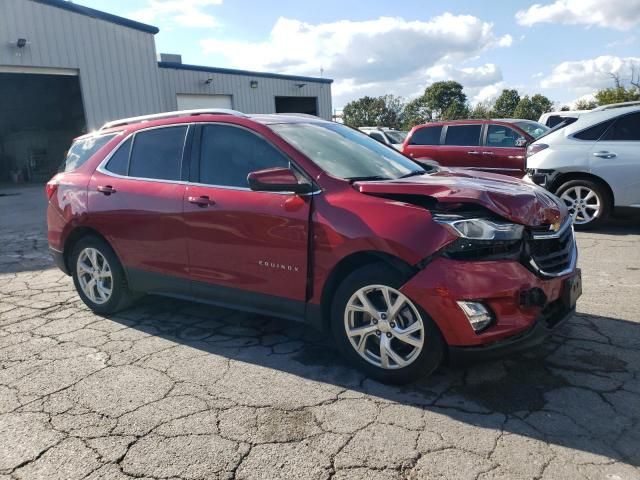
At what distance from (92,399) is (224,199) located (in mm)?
1567

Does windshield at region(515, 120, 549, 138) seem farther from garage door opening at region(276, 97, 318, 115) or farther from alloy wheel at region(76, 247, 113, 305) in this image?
garage door opening at region(276, 97, 318, 115)

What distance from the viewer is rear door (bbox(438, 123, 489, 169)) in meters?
10.2

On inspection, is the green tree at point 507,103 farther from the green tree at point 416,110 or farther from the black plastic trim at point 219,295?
the black plastic trim at point 219,295

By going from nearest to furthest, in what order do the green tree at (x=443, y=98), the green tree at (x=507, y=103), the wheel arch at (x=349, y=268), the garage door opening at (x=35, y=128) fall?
1. the wheel arch at (x=349, y=268)
2. the garage door opening at (x=35, y=128)
3. the green tree at (x=507, y=103)
4. the green tree at (x=443, y=98)

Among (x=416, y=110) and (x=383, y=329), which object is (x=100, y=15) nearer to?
(x=383, y=329)

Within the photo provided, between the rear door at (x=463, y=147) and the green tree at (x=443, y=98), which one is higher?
the green tree at (x=443, y=98)

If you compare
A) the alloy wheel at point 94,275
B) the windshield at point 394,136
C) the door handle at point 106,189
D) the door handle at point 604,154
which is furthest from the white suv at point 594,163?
the windshield at point 394,136

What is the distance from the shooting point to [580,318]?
411 cm

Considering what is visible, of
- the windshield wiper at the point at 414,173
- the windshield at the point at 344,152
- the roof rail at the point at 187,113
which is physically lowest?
the windshield wiper at the point at 414,173

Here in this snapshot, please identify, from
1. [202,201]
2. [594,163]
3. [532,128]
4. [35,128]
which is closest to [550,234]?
[202,201]

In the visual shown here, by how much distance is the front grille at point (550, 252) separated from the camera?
10.1 feet

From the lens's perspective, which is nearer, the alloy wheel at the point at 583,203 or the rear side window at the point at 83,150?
the rear side window at the point at 83,150

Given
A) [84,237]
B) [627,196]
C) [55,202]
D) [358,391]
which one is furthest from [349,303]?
[627,196]

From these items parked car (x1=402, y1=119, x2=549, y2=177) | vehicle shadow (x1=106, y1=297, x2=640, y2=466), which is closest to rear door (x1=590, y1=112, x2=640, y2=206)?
parked car (x1=402, y1=119, x2=549, y2=177)
